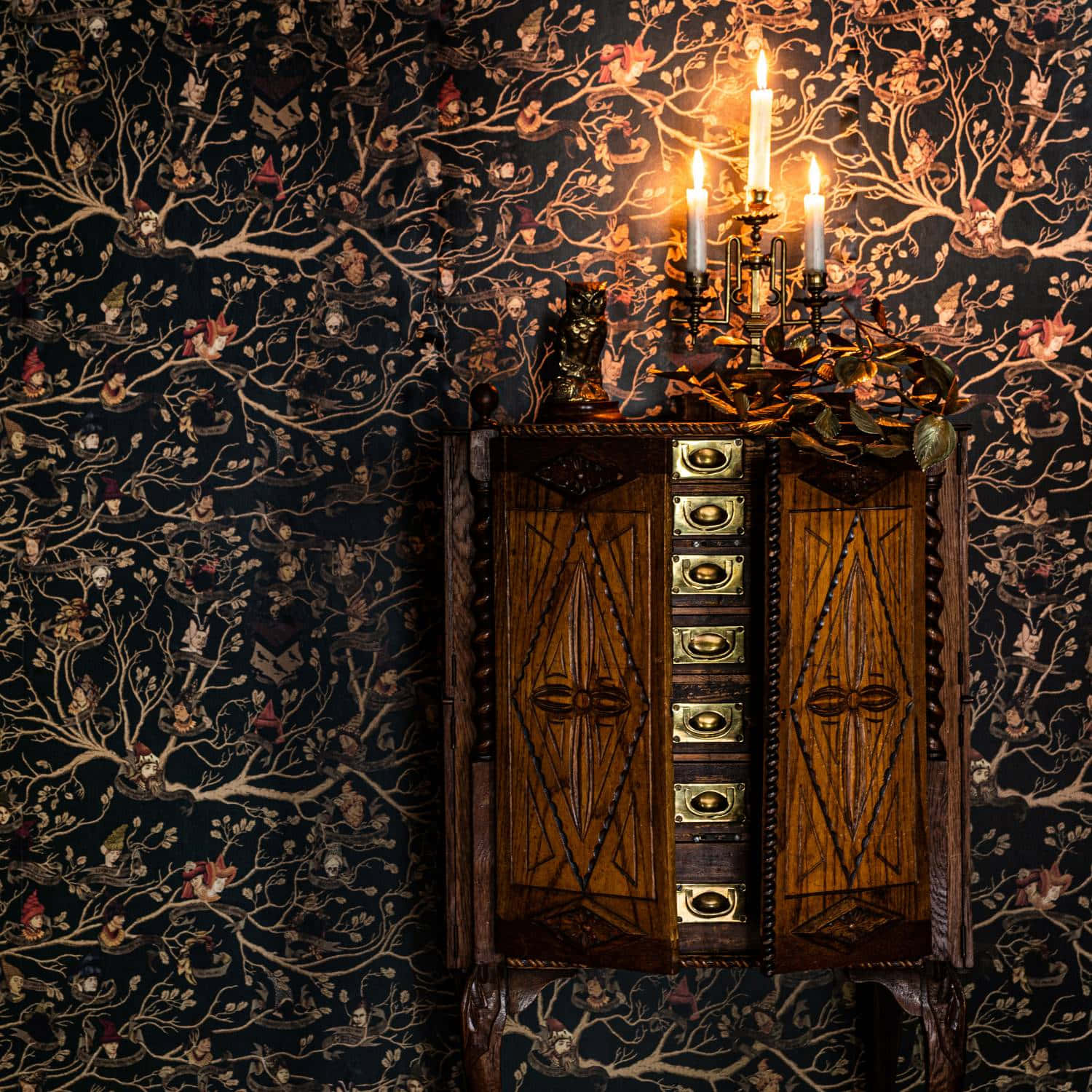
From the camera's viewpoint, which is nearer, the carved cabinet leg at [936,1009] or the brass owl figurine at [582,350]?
the carved cabinet leg at [936,1009]

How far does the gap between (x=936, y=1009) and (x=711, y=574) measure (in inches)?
37.6

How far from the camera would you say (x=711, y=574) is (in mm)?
1867

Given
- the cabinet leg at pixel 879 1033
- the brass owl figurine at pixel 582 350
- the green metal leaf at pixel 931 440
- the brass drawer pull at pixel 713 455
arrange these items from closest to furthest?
the green metal leaf at pixel 931 440 < the brass drawer pull at pixel 713 455 < the brass owl figurine at pixel 582 350 < the cabinet leg at pixel 879 1033

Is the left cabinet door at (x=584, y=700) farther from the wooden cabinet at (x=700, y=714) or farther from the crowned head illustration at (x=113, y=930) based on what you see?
the crowned head illustration at (x=113, y=930)

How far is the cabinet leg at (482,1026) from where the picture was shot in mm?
1924

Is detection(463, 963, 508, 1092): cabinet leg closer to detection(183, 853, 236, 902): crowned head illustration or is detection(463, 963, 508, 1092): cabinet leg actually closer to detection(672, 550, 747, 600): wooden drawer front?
detection(183, 853, 236, 902): crowned head illustration

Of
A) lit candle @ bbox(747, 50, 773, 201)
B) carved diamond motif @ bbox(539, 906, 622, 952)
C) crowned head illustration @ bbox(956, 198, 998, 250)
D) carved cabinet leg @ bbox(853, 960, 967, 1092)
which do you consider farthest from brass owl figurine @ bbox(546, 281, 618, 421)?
carved cabinet leg @ bbox(853, 960, 967, 1092)

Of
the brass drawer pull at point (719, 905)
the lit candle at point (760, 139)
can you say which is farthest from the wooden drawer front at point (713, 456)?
the brass drawer pull at point (719, 905)

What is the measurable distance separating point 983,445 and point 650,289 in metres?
0.84

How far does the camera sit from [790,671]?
182cm

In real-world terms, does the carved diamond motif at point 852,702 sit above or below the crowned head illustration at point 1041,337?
below

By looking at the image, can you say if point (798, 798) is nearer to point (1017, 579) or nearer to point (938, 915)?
point (938, 915)

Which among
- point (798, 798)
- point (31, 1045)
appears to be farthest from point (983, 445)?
point (31, 1045)

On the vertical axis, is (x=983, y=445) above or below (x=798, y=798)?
above
